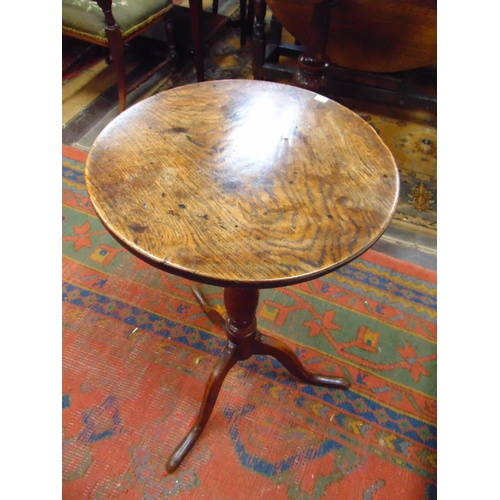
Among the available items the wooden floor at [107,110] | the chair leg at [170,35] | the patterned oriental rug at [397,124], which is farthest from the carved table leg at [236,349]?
the chair leg at [170,35]

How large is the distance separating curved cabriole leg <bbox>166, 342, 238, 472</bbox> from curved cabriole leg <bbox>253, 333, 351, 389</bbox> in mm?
78

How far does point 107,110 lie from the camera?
221 cm

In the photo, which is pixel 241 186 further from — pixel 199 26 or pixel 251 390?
pixel 199 26

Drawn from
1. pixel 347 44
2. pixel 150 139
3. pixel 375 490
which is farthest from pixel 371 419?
pixel 347 44

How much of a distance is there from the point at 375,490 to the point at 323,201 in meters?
0.79

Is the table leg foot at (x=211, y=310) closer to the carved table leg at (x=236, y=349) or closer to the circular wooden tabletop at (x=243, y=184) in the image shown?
the carved table leg at (x=236, y=349)

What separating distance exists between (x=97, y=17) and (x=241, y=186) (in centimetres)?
155

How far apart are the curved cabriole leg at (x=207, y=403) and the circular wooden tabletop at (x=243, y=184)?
18.7 inches

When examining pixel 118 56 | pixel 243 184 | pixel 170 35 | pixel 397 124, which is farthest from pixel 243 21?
pixel 243 184

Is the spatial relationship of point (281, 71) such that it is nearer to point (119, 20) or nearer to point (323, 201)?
point (119, 20)

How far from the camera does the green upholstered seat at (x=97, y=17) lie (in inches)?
71.4

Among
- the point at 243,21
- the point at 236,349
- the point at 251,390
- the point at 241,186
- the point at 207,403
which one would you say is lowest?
the point at 251,390

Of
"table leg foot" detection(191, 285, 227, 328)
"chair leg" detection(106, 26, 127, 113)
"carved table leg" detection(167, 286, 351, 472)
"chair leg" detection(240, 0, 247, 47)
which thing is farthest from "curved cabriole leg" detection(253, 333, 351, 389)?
"chair leg" detection(240, 0, 247, 47)

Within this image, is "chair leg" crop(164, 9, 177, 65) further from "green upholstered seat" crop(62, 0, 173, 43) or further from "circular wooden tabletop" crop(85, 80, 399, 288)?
"circular wooden tabletop" crop(85, 80, 399, 288)
